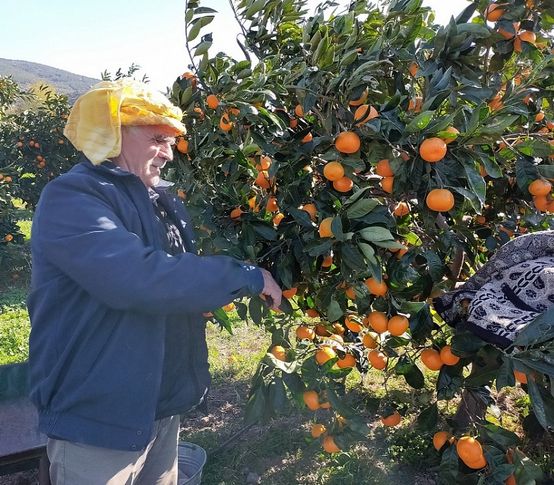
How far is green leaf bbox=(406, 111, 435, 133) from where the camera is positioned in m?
1.39

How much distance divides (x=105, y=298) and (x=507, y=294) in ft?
3.68

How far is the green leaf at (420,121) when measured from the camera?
139 cm

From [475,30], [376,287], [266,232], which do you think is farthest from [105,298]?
[475,30]

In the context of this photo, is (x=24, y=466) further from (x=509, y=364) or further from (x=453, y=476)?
(x=509, y=364)

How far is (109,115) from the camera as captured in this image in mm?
1532

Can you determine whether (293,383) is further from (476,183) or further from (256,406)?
(476,183)

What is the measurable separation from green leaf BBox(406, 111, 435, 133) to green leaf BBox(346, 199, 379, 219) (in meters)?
0.21

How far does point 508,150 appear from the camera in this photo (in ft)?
5.48

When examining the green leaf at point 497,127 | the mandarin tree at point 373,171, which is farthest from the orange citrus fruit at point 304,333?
the green leaf at point 497,127

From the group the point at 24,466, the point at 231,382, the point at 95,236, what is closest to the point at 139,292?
the point at 95,236

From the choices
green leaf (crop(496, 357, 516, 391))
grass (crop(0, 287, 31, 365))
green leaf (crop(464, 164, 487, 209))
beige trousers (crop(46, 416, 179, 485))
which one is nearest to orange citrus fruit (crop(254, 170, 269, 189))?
green leaf (crop(464, 164, 487, 209))

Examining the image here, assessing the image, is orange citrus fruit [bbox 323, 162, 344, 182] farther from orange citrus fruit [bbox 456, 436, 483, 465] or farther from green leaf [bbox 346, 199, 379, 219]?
orange citrus fruit [bbox 456, 436, 483, 465]

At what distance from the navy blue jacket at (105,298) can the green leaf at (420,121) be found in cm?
59

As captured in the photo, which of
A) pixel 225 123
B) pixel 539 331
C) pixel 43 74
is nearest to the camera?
pixel 539 331
